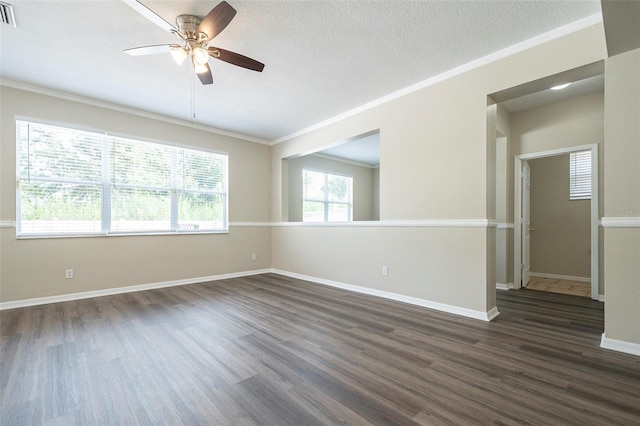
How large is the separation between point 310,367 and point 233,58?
101 inches

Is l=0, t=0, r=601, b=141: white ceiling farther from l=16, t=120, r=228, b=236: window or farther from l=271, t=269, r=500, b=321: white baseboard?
l=271, t=269, r=500, b=321: white baseboard

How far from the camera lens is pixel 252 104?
401 centimetres

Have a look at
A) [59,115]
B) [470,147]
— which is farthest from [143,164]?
[470,147]

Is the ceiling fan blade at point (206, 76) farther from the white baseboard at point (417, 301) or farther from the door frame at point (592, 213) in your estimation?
the door frame at point (592, 213)

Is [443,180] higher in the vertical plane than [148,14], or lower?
lower

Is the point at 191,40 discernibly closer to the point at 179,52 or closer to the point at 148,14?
the point at 179,52

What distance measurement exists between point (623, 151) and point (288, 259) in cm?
468

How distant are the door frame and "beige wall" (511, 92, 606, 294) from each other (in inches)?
1.7

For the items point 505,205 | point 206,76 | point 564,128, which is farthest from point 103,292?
point 564,128

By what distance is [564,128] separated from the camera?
398 centimetres

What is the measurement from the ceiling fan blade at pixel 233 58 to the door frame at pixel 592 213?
421cm

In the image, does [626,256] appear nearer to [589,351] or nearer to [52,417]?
[589,351]

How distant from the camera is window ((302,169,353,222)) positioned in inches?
266

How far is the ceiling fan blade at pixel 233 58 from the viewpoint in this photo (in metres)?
2.31
